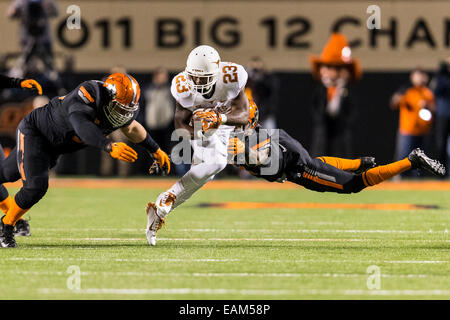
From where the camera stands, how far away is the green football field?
5.47 metres

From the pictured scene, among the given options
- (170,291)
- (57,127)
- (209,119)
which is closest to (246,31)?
(209,119)

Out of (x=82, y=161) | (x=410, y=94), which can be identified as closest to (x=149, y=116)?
(x=82, y=161)

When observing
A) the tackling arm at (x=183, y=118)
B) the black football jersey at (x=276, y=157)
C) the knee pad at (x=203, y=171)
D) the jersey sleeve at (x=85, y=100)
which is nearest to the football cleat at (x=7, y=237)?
the jersey sleeve at (x=85, y=100)

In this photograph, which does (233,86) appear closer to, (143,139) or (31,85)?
(143,139)

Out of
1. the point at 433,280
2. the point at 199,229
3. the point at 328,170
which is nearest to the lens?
the point at 433,280

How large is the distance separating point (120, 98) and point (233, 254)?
147 cm

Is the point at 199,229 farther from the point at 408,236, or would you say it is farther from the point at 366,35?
the point at 366,35

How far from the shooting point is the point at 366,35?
17688mm

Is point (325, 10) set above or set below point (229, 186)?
above

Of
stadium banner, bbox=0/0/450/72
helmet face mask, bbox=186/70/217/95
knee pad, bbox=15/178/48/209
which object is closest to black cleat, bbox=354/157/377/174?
helmet face mask, bbox=186/70/217/95

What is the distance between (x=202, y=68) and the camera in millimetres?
7535

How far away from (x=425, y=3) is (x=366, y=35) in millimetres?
1288

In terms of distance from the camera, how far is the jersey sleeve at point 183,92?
776 cm
